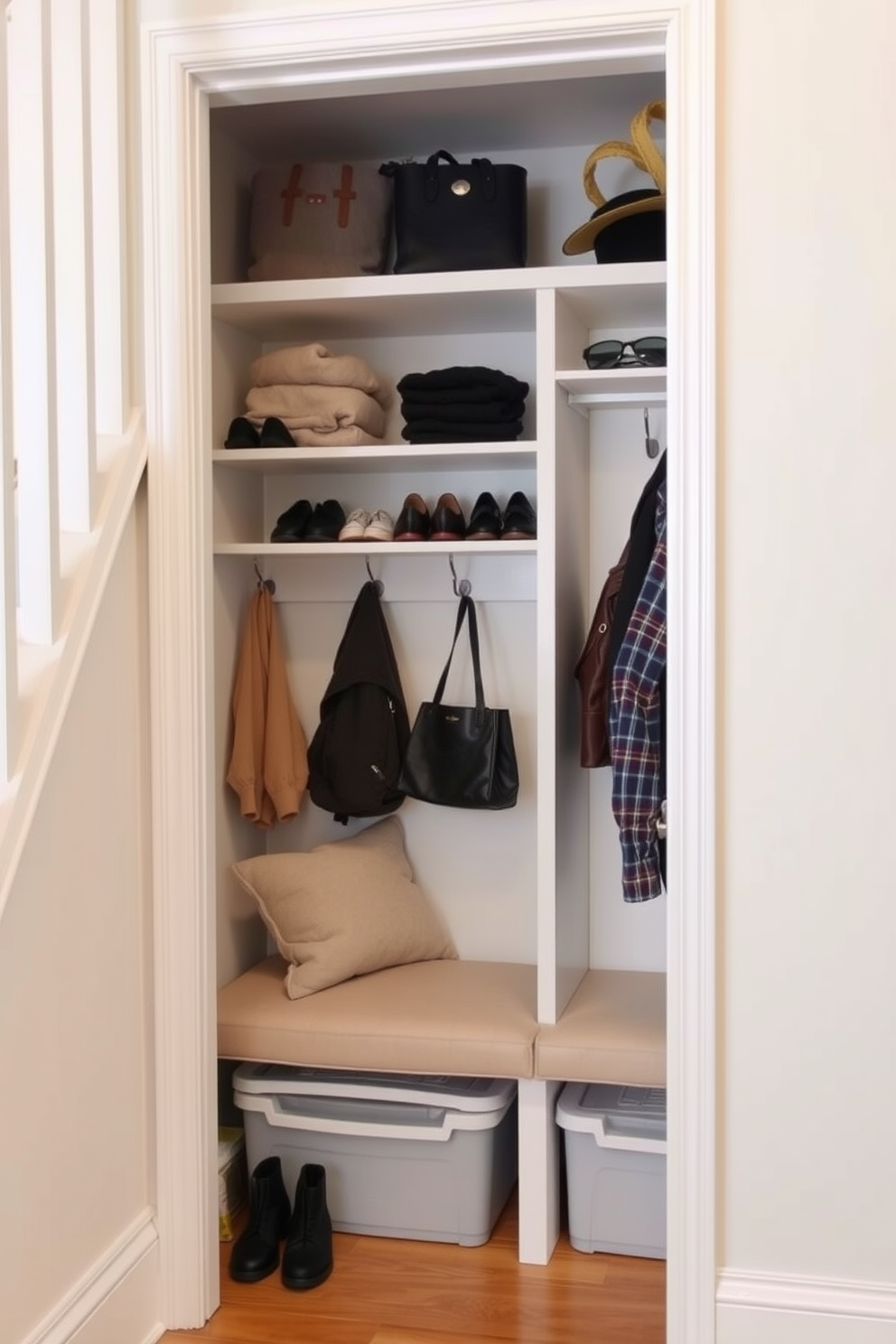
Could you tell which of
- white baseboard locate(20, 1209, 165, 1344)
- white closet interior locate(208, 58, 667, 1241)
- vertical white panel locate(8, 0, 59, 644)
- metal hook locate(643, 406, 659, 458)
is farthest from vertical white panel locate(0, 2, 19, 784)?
metal hook locate(643, 406, 659, 458)

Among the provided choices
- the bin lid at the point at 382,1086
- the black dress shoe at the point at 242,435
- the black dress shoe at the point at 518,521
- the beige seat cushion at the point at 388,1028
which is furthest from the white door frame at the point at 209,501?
Answer: the black dress shoe at the point at 518,521

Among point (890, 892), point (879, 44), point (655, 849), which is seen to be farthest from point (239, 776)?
point (879, 44)

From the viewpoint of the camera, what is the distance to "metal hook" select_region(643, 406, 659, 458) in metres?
3.22

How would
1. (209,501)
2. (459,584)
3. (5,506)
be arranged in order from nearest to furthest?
1. (5,506)
2. (209,501)
3. (459,584)

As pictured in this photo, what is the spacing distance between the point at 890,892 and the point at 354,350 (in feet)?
6.21

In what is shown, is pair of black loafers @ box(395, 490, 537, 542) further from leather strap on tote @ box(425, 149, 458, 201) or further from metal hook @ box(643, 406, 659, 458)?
leather strap on tote @ box(425, 149, 458, 201)

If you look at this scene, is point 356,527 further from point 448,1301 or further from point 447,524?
point 448,1301

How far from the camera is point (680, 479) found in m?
2.34

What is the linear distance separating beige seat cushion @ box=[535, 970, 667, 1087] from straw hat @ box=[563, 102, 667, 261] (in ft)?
5.21

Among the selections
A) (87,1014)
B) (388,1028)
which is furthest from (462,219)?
(87,1014)

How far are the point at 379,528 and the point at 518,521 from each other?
1.01 ft

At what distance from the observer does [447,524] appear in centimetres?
309

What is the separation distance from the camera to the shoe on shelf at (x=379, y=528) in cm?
307

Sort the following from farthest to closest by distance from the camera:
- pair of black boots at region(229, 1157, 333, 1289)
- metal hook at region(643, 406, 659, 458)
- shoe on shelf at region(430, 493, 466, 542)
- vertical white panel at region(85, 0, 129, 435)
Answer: metal hook at region(643, 406, 659, 458), shoe on shelf at region(430, 493, 466, 542), pair of black boots at region(229, 1157, 333, 1289), vertical white panel at region(85, 0, 129, 435)
